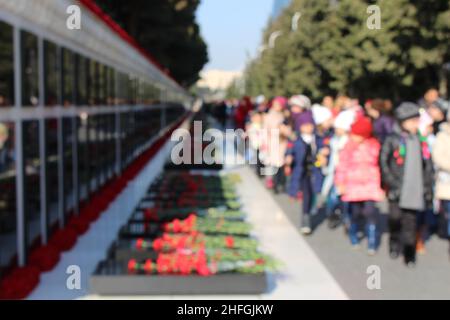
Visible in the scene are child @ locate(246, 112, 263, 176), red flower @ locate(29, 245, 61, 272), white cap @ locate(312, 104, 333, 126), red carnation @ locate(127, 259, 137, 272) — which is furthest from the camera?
child @ locate(246, 112, 263, 176)

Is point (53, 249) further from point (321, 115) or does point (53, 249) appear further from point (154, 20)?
point (154, 20)

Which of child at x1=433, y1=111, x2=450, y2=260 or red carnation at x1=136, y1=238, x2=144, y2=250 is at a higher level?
child at x1=433, y1=111, x2=450, y2=260

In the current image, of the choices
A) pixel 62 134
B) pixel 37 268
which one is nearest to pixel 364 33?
pixel 62 134

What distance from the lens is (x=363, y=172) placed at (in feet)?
31.1

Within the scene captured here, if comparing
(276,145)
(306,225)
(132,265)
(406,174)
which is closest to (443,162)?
(406,174)

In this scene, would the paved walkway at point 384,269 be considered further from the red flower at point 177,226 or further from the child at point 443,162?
the red flower at point 177,226

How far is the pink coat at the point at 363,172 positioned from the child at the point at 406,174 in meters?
0.42

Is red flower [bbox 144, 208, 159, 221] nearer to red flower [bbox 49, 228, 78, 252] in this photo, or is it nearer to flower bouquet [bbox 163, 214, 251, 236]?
flower bouquet [bbox 163, 214, 251, 236]

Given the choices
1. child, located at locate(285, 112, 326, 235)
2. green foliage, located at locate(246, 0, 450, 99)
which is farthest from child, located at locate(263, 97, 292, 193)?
green foliage, located at locate(246, 0, 450, 99)

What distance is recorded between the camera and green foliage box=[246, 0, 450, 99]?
21.6 metres

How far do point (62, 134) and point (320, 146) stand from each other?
175 inches

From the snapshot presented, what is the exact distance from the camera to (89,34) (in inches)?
447

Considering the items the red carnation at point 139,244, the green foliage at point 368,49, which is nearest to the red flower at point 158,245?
the red carnation at point 139,244

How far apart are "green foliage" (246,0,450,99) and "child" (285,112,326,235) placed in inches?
397
